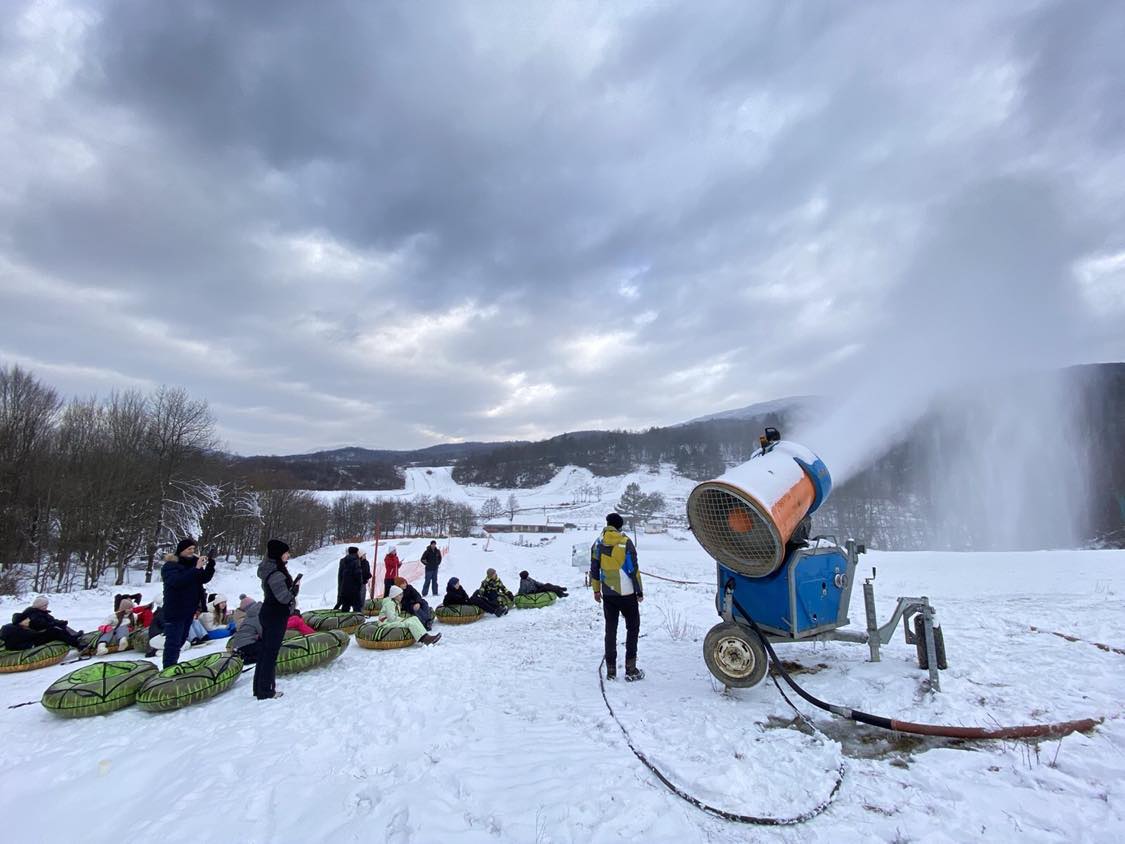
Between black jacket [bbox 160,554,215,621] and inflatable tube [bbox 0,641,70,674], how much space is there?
3228 millimetres

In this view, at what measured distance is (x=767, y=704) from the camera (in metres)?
5.46

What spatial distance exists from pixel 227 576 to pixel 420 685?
30.5 metres

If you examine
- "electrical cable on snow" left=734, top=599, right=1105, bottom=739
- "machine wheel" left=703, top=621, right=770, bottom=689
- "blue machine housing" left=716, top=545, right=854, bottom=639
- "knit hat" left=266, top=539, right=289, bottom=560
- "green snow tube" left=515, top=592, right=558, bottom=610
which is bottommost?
"green snow tube" left=515, top=592, right=558, bottom=610

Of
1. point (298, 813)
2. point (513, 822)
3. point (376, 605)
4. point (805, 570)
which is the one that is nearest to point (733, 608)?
point (805, 570)

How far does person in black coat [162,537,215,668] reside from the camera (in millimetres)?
8195

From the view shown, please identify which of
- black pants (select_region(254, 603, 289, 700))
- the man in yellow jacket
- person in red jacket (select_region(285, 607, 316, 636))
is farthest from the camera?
person in red jacket (select_region(285, 607, 316, 636))

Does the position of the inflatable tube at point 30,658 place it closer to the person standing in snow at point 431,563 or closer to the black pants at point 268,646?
the black pants at point 268,646

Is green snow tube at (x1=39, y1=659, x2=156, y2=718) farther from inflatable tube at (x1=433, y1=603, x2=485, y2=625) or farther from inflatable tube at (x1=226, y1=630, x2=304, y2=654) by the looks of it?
inflatable tube at (x1=433, y1=603, x2=485, y2=625)

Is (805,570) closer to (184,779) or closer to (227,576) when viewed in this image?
(184,779)

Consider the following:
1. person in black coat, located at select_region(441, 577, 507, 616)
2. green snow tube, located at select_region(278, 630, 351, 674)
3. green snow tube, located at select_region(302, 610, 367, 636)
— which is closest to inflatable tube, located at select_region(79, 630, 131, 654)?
green snow tube, located at select_region(302, 610, 367, 636)

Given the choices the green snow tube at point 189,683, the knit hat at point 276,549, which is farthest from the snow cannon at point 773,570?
the green snow tube at point 189,683

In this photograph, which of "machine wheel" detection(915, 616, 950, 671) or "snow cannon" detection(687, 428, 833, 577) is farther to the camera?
"machine wheel" detection(915, 616, 950, 671)

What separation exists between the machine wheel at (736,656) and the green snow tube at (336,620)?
7664 mm

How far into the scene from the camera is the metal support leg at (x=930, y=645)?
17.9ft
